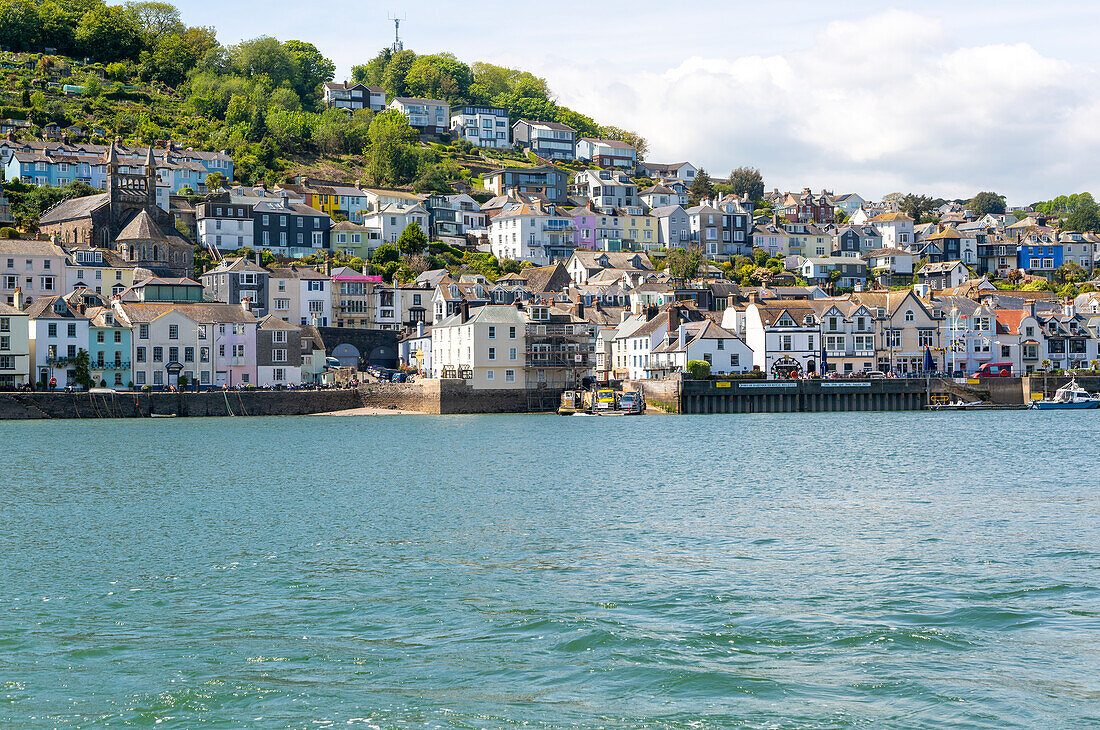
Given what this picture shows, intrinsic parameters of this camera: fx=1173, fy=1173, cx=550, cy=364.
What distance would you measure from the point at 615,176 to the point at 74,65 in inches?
3213

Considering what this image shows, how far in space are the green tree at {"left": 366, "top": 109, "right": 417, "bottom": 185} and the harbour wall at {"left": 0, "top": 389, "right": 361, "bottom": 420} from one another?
2856 inches

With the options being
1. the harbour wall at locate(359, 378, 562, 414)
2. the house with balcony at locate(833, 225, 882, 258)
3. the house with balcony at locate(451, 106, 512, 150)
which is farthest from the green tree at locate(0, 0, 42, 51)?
the house with balcony at locate(833, 225, 882, 258)

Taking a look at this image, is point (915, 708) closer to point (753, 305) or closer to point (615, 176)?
point (753, 305)

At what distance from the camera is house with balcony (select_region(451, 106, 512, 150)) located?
193m

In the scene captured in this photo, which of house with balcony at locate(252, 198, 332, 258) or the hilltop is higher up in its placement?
the hilltop

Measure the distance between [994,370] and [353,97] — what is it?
125 m

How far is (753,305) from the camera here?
9888 cm

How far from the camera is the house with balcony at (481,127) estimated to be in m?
193

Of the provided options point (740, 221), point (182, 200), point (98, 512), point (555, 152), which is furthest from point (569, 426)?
point (555, 152)

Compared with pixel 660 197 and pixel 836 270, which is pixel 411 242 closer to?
pixel 660 197

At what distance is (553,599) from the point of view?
21.2m

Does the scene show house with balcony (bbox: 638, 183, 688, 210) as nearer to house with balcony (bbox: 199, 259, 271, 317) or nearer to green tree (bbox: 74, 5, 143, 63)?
house with balcony (bbox: 199, 259, 271, 317)

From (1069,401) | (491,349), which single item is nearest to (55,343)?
(491,349)

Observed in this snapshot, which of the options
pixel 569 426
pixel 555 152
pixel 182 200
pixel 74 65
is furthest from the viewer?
pixel 555 152
